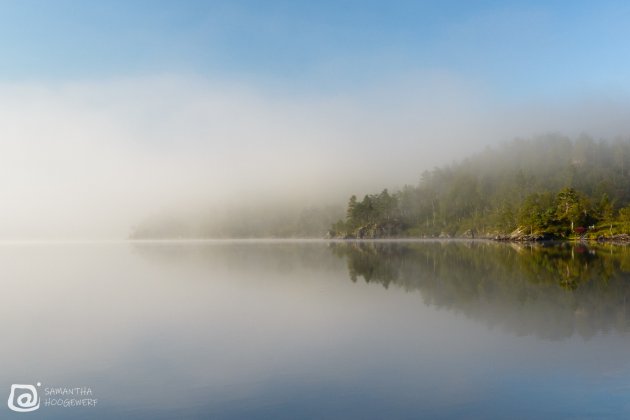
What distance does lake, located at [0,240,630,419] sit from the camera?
56.6ft

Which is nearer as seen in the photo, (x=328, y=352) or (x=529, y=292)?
(x=328, y=352)

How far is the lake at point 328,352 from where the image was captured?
56.6ft

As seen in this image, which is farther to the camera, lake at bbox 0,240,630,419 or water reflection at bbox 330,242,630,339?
water reflection at bbox 330,242,630,339

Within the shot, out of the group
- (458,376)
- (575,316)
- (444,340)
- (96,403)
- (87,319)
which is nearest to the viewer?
(96,403)

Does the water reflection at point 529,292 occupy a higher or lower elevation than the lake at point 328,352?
higher

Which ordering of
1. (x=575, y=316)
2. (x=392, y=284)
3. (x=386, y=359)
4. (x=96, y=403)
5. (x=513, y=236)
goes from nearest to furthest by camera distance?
(x=96, y=403)
(x=386, y=359)
(x=575, y=316)
(x=392, y=284)
(x=513, y=236)

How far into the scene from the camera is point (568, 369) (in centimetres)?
2030

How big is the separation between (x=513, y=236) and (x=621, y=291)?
5846 inches

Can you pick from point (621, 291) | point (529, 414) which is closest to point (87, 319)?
point (529, 414)

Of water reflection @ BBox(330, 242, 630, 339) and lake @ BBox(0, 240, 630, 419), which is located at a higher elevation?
water reflection @ BBox(330, 242, 630, 339)

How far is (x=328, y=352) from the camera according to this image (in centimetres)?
2438

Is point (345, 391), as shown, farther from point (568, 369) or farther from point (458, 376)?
point (568, 369)

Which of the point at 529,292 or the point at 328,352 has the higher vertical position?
the point at 529,292

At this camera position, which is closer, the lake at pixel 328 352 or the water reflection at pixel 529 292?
the lake at pixel 328 352
